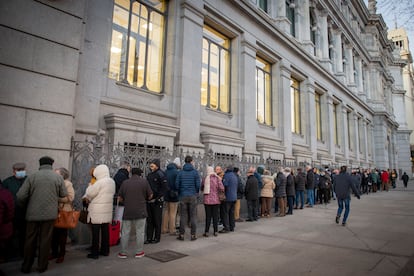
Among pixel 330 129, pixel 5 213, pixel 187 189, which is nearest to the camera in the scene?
pixel 5 213

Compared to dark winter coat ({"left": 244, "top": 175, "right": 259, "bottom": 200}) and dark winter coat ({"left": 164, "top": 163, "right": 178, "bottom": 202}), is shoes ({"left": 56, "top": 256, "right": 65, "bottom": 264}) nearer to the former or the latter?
dark winter coat ({"left": 164, "top": 163, "right": 178, "bottom": 202})

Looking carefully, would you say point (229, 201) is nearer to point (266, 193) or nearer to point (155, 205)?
point (155, 205)

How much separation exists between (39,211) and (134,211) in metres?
1.60

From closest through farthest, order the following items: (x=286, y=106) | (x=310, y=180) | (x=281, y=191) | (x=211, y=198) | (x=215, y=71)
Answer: (x=211, y=198), (x=281, y=191), (x=310, y=180), (x=215, y=71), (x=286, y=106)

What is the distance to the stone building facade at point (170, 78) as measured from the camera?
633 cm

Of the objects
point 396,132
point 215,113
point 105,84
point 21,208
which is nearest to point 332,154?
point 215,113

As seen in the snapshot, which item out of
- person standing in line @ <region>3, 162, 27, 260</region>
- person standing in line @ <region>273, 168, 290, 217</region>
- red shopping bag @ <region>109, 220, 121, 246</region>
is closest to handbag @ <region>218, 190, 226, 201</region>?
red shopping bag @ <region>109, 220, 121, 246</region>

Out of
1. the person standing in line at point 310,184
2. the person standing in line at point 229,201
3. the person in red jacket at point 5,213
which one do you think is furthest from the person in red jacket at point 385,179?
the person in red jacket at point 5,213

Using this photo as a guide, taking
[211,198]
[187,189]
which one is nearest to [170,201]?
[187,189]

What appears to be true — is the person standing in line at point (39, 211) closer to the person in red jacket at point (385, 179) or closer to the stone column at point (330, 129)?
the stone column at point (330, 129)

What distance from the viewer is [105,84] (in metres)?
9.10

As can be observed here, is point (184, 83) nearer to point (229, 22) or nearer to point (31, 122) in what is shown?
point (229, 22)

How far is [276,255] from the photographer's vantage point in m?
5.68

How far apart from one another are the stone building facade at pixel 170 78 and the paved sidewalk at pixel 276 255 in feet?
8.99
